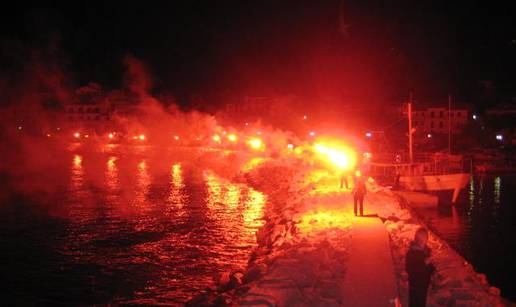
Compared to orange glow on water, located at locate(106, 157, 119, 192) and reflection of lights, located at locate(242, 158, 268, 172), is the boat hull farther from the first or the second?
orange glow on water, located at locate(106, 157, 119, 192)

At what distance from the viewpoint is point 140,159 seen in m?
56.8

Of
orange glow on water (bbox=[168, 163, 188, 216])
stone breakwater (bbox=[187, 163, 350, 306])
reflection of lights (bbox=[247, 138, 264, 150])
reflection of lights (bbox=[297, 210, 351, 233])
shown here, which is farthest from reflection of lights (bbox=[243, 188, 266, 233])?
reflection of lights (bbox=[247, 138, 264, 150])

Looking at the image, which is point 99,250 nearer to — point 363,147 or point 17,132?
point 363,147

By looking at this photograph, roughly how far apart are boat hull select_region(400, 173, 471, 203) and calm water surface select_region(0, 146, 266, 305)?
8.66 meters

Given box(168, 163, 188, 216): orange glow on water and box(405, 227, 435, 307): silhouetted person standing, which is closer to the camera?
box(405, 227, 435, 307): silhouetted person standing

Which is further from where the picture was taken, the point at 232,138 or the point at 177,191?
the point at 232,138

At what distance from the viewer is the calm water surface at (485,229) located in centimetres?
1561

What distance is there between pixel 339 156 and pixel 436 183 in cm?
622

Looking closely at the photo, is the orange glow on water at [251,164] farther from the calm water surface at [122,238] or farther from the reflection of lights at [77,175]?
the reflection of lights at [77,175]

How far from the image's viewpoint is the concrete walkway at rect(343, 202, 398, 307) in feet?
26.9

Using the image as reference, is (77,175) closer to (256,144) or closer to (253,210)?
(253,210)

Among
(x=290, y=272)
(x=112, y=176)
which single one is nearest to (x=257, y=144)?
(x=112, y=176)

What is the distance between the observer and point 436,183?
26.8 metres

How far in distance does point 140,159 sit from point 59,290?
45.0 metres
